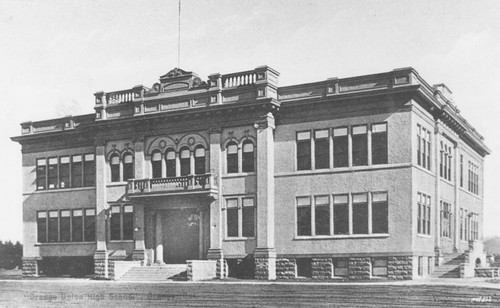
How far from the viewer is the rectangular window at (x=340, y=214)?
31.3 metres

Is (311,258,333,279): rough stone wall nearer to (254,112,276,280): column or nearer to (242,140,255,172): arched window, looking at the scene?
(254,112,276,280): column

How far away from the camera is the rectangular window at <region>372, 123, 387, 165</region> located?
30859 millimetres

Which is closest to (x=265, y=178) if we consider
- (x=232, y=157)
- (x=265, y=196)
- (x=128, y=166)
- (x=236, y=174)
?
(x=265, y=196)

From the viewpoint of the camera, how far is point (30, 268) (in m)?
40.3

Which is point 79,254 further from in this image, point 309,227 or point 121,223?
point 309,227

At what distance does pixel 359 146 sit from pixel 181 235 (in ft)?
35.6

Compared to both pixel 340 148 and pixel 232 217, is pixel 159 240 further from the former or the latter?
pixel 340 148

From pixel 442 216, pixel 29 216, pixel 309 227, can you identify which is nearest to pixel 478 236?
pixel 442 216

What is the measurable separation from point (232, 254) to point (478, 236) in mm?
19715

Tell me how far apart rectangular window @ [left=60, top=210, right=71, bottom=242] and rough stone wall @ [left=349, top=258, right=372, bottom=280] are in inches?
697

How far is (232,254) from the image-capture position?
33438 mm

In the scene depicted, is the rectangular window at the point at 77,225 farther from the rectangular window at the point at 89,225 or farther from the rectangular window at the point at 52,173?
the rectangular window at the point at 52,173

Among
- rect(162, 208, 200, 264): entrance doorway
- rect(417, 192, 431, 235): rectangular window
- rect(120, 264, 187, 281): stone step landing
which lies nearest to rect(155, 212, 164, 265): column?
rect(162, 208, 200, 264): entrance doorway

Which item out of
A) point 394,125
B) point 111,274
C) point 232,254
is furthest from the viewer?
point 111,274
